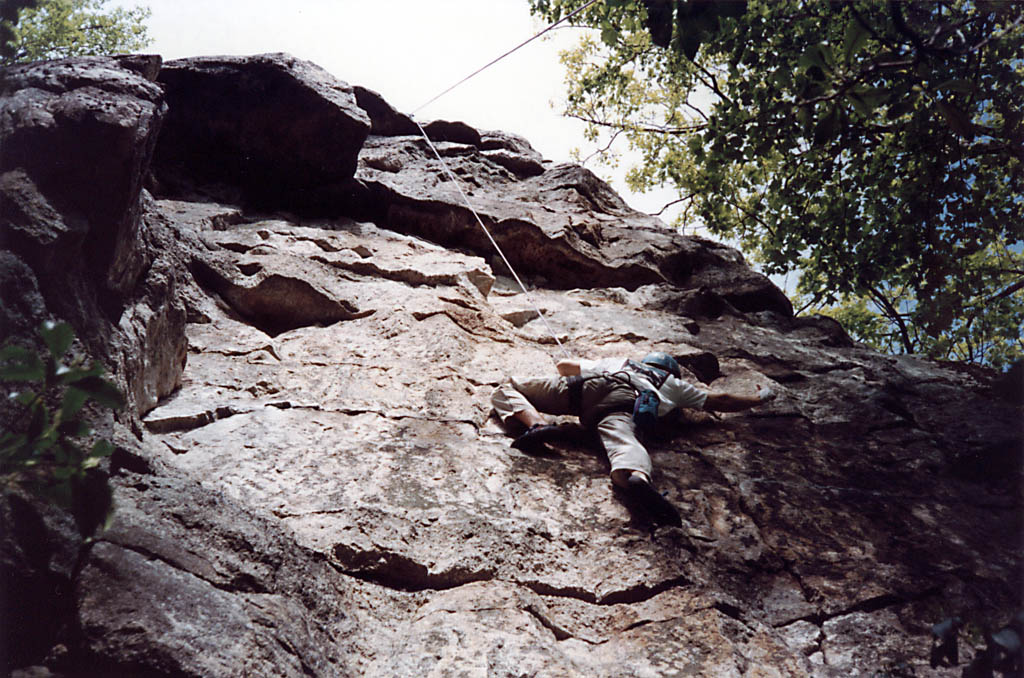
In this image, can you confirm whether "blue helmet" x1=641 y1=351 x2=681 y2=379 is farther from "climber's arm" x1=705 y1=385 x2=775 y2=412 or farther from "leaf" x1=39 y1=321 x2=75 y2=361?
"leaf" x1=39 y1=321 x2=75 y2=361

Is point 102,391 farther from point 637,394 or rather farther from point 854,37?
point 637,394

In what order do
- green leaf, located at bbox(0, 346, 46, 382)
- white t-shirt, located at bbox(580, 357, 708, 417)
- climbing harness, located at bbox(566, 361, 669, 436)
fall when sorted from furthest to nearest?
1. white t-shirt, located at bbox(580, 357, 708, 417)
2. climbing harness, located at bbox(566, 361, 669, 436)
3. green leaf, located at bbox(0, 346, 46, 382)

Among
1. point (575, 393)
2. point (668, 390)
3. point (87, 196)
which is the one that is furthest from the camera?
point (668, 390)

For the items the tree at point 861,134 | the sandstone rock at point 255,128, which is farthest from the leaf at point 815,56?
the sandstone rock at point 255,128

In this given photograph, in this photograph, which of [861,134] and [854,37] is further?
[861,134]

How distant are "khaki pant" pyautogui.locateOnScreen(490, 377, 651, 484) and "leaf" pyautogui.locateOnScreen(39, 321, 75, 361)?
3.37 meters

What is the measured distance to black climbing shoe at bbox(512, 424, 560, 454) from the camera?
4375 mm

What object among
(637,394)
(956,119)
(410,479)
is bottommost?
(410,479)

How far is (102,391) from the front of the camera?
1.25 metres

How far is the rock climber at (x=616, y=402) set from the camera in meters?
4.13

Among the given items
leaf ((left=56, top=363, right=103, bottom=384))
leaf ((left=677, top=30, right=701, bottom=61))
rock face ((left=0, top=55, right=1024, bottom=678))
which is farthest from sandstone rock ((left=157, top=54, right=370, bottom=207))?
leaf ((left=56, top=363, right=103, bottom=384))

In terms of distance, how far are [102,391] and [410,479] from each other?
8.95ft

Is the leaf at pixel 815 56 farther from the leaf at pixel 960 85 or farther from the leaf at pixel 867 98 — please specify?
the leaf at pixel 960 85

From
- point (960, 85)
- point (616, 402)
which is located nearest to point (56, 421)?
point (960, 85)
